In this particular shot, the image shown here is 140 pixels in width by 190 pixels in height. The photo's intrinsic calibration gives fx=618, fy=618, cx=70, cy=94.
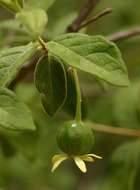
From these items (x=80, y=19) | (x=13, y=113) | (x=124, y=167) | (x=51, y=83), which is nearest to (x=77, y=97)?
(x=51, y=83)

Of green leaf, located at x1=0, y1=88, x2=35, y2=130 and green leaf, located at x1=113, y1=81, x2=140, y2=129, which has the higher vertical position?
green leaf, located at x1=0, y1=88, x2=35, y2=130

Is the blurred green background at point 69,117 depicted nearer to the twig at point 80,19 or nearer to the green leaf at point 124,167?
the green leaf at point 124,167

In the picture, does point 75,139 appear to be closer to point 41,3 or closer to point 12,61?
point 12,61

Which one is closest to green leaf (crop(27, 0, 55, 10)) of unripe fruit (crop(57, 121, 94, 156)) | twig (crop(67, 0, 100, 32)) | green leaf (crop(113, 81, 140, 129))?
twig (crop(67, 0, 100, 32))

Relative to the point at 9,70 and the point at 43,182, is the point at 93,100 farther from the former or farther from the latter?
the point at 9,70

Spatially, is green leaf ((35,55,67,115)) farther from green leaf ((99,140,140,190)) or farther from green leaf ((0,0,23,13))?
green leaf ((99,140,140,190))

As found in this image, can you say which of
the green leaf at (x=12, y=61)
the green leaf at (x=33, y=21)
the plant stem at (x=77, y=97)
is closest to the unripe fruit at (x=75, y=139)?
the plant stem at (x=77, y=97)
